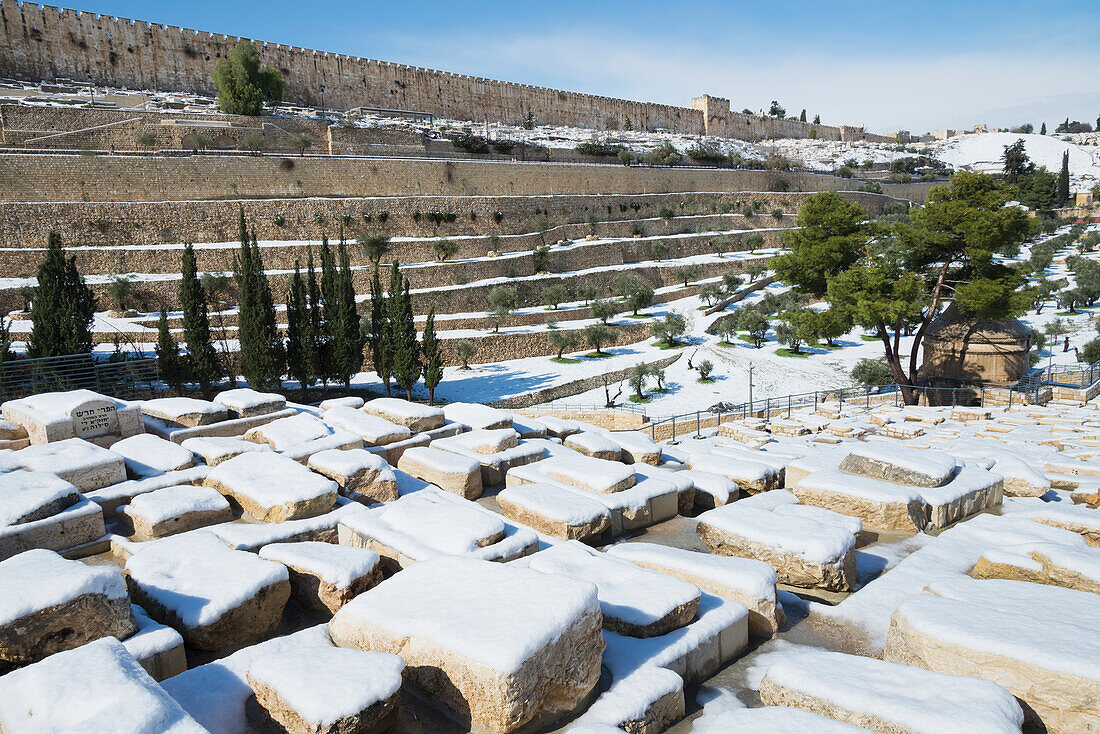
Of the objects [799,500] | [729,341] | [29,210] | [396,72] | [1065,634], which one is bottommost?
[729,341]

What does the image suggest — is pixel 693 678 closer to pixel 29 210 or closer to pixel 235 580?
pixel 235 580

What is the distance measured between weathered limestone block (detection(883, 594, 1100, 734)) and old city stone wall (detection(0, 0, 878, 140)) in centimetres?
4185

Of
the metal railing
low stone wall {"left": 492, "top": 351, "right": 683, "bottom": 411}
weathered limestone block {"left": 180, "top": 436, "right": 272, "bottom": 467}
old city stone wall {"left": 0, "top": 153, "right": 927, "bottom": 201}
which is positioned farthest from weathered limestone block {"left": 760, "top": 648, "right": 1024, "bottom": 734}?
old city stone wall {"left": 0, "top": 153, "right": 927, "bottom": 201}

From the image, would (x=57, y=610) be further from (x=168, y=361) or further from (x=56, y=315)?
(x=56, y=315)

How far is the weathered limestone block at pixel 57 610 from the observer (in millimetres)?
2014

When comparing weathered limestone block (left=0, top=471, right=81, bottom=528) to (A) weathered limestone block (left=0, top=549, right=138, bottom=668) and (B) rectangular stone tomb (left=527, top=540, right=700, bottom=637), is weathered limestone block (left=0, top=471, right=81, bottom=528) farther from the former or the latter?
(B) rectangular stone tomb (left=527, top=540, right=700, bottom=637)

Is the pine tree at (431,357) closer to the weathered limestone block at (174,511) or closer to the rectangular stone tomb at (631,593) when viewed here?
the weathered limestone block at (174,511)

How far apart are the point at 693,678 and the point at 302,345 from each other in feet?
46.6

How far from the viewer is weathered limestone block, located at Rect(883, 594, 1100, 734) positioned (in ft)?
5.74

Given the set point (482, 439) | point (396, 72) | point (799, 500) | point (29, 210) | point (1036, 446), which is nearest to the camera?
point (799, 500)

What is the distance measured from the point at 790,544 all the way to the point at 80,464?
3.66m

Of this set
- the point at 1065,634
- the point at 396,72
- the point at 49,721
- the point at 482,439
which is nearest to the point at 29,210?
the point at 482,439

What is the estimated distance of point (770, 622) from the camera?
2.44 m

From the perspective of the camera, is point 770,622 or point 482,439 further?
point 482,439
